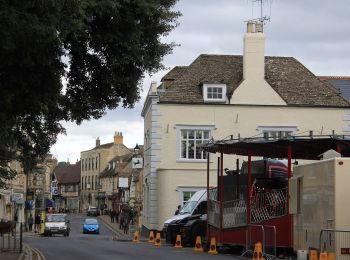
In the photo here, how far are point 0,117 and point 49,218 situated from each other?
4049 centimetres

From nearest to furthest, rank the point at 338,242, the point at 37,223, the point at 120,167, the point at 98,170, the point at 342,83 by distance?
1. the point at 338,242
2. the point at 342,83
3. the point at 37,223
4. the point at 120,167
5. the point at 98,170

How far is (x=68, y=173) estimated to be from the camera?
510 ft

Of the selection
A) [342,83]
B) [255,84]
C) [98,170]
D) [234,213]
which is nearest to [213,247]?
[234,213]

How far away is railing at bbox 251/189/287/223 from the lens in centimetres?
2345

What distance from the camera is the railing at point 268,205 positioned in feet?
76.9

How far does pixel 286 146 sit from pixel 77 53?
11.6 m

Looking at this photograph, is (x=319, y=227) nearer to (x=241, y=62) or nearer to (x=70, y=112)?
(x=70, y=112)

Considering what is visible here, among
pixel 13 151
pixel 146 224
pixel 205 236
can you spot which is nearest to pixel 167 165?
pixel 146 224

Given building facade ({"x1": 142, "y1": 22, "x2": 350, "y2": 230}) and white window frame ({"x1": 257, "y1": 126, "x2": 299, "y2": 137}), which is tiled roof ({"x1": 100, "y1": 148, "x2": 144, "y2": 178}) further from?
white window frame ({"x1": 257, "y1": 126, "x2": 299, "y2": 137})

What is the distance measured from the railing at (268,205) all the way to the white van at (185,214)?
750 cm

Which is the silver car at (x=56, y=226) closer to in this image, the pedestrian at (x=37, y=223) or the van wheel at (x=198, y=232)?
the pedestrian at (x=37, y=223)

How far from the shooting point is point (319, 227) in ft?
62.7

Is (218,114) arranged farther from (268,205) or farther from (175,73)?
(268,205)

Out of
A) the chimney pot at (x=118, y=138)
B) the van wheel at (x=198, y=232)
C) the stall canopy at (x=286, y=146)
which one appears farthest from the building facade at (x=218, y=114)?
the chimney pot at (x=118, y=138)
